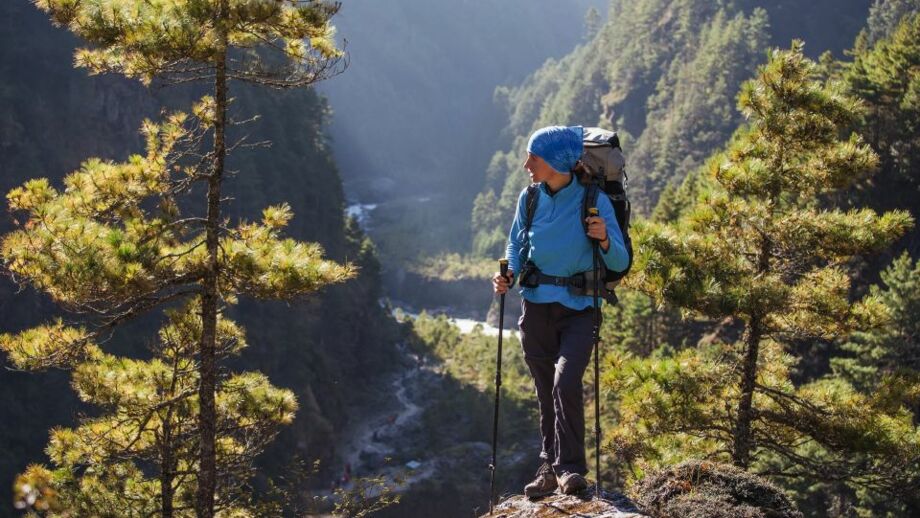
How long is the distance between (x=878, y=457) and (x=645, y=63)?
10336 cm

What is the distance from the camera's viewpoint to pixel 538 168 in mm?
5305

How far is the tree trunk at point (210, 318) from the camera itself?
6.90m

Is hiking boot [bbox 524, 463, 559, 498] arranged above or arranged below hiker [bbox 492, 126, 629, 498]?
below

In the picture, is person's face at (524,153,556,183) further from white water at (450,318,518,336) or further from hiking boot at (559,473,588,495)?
white water at (450,318,518,336)

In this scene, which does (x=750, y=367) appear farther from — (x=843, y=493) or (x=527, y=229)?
(x=843, y=493)

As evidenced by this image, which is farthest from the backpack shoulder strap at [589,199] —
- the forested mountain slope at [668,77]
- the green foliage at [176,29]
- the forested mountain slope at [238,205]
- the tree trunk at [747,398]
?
the forested mountain slope at [668,77]

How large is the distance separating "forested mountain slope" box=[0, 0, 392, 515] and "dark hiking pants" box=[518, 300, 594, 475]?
78.6ft

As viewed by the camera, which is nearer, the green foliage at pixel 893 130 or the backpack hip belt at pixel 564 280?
the backpack hip belt at pixel 564 280

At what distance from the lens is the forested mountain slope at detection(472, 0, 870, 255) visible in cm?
8338

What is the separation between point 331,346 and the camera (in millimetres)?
56031

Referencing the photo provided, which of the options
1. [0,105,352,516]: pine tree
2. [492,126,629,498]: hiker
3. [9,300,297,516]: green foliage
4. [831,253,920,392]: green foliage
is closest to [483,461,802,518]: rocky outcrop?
[492,126,629,498]: hiker

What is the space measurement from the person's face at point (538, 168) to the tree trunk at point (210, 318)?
2.99 m

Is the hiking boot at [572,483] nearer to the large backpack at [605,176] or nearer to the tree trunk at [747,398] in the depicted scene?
the large backpack at [605,176]

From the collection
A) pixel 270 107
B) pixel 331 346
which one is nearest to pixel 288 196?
pixel 270 107
